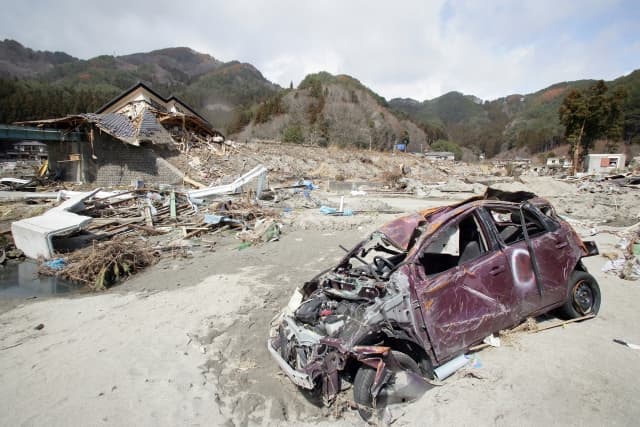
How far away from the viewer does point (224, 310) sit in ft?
16.1

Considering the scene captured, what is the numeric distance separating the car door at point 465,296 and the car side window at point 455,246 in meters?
0.01

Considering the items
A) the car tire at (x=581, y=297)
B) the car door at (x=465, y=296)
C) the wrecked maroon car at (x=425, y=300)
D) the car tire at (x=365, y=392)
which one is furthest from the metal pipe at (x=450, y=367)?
the car tire at (x=581, y=297)

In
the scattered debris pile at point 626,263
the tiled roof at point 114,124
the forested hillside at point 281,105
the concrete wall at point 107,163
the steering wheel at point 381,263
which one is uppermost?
the forested hillside at point 281,105

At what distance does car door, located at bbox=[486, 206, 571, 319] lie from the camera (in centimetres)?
341

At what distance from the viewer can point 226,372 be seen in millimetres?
3465

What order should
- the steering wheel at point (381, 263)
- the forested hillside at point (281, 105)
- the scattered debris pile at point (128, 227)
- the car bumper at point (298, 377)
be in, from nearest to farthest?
the car bumper at point (298, 377), the steering wheel at point (381, 263), the scattered debris pile at point (128, 227), the forested hillside at point (281, 105)

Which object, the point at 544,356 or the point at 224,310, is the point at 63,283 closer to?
the point at 224,310

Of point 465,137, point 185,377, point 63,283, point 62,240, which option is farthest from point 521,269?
point 465,137

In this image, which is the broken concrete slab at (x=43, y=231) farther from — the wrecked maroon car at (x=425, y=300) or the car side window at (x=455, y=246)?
the car side window at (x=455, y=246)

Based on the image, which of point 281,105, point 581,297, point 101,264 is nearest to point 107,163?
point 101,264

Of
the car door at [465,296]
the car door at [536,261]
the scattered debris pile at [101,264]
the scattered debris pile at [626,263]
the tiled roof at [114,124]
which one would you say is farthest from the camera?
the tiled roof at [114,124]

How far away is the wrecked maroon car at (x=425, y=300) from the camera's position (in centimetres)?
273

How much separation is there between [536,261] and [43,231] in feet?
33.1

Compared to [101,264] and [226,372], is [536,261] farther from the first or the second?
[101,264]
